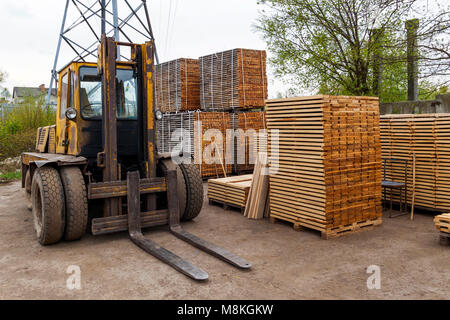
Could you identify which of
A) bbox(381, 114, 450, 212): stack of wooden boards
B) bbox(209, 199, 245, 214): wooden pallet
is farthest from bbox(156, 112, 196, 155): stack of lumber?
bbox(381, 114, 450, 212): stack of wooden boards

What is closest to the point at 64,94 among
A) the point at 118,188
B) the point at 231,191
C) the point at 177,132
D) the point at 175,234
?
the point at 118,188

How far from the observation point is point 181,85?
1380 cm

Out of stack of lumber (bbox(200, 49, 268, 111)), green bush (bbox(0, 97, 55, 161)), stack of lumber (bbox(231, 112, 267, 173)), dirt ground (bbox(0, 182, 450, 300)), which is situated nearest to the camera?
dirt ground (bbox(0, 182, 450, 300))

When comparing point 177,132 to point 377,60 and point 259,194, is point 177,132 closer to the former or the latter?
point 259,194

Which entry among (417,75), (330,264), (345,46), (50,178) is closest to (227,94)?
(345,46)

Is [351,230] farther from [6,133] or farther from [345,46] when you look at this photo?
[6,133]

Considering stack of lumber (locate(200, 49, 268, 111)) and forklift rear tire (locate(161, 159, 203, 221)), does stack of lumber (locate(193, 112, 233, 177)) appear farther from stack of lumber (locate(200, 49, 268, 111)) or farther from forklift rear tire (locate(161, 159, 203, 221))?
forklift rear tire (locate(161, 159, 203, 221))

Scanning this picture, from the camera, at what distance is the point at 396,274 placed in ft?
15.6

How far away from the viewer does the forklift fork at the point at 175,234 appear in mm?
4895

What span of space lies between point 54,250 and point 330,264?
159 inches

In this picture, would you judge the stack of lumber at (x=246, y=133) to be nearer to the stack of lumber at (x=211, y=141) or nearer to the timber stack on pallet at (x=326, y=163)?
the stack of lumber at (x=211, y=141)

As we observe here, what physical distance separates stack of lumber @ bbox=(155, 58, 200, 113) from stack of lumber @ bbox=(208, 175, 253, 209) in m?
5.40

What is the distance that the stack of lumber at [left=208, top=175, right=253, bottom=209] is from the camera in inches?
324

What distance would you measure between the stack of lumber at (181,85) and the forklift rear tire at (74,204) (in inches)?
307
